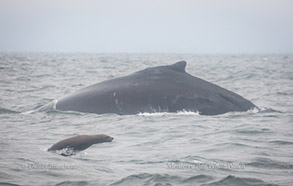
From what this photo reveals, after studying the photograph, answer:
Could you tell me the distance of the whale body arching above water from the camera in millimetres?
10547

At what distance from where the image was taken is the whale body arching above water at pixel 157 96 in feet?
34.6

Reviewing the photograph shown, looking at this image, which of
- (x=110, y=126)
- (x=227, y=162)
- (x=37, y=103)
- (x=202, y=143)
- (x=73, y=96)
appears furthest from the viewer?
(x=37, y=103)

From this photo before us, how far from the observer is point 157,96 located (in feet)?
34.7

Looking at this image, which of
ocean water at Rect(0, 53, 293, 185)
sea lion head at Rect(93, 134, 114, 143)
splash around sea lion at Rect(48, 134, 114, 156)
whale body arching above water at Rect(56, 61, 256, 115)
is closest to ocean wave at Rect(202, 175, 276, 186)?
ocean water at Rect(0, 53, 293, 185)

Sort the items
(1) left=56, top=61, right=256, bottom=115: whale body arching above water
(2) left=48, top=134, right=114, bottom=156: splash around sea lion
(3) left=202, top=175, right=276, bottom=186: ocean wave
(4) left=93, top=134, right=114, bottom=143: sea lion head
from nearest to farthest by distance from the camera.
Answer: (3) left=202, top=175, right=276, bottom=186: ocean wave → (2) left=48, top=134, right=114, bottom=156: splash around sea lion → (4) left=93, top=134, right=114, bottom=143: sea lion head → (1) left=56, top=61, right=256, bottom=115: whale body arching above water

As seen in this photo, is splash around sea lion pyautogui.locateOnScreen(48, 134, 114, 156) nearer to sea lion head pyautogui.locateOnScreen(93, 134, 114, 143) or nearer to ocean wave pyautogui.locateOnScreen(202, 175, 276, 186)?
sea lion head pyautogui.locateOnScreen(93, 134, 114, 143)

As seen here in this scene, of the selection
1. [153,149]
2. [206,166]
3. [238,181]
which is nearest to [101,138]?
[153,149]

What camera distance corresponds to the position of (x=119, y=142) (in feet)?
27.5

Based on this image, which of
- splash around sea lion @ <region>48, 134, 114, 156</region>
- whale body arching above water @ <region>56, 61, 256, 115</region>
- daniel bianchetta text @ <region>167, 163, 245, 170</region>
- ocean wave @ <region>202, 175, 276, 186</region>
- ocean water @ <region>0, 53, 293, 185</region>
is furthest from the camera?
whale body arching above water @ <region>56, 61, 256, 115</region>

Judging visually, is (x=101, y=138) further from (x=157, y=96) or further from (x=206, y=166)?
(x=157, y=96)

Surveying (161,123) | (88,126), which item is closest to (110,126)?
(88,126)

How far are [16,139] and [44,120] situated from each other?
2244 millimetres

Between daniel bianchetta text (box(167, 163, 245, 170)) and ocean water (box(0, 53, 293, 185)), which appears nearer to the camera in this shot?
ocean water (box(0, 53, 293, 185))

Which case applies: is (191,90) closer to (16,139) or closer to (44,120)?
(44,120)
